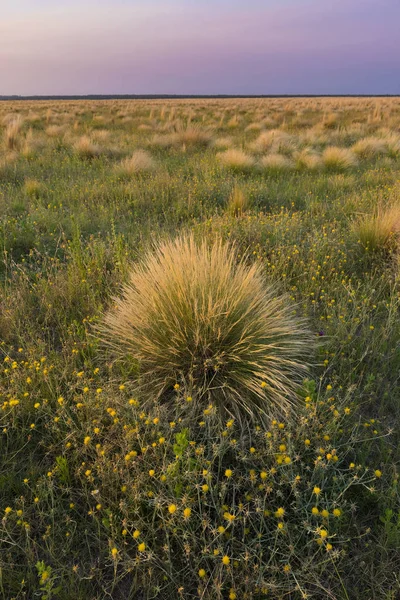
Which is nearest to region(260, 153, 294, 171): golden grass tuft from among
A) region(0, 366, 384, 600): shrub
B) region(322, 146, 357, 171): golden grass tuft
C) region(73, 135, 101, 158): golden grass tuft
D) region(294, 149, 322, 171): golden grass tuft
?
region(294, 149, 322, 171): golden grass tuft

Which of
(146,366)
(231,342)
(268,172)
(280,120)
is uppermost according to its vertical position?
(280,120)

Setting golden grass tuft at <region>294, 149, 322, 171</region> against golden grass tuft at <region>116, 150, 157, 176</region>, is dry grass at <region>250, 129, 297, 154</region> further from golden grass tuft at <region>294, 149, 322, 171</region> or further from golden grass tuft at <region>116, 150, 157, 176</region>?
golden grass tuft at <region>116, 150, 157, 176</region>

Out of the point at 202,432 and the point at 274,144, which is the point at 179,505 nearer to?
the point at 202,432

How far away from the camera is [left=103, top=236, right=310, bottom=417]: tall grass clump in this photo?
2098mm

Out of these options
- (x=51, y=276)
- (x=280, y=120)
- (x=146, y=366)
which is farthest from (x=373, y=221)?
(x=280, y=120)

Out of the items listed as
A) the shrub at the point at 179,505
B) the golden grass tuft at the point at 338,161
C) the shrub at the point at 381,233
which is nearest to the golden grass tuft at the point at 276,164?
the golden grass tuft at the point at 338,161

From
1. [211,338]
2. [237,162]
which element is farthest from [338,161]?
[211,338]

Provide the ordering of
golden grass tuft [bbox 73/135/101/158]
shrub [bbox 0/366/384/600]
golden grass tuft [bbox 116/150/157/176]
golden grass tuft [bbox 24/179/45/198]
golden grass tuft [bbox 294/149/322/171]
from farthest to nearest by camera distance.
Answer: golden grass tuft [bbox 73/135/101/158] < golden grass tuft [bbox 294/149/322/171] < golden grass tuft [bbox 116/150/157/176] < golden grass tuft [bbox 24/179/45/198] < shrub [bbox 0/366/384/600]

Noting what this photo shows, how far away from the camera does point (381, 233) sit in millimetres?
3879

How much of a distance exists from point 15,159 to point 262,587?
29.9 ft

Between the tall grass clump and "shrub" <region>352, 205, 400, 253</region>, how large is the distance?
6.67 feet

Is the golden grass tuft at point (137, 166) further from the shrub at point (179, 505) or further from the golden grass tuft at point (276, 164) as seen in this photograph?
the shrub at point (179, 505)

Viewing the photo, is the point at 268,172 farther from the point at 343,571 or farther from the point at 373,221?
the point at 343,571

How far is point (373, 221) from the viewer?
4035 millimetres
